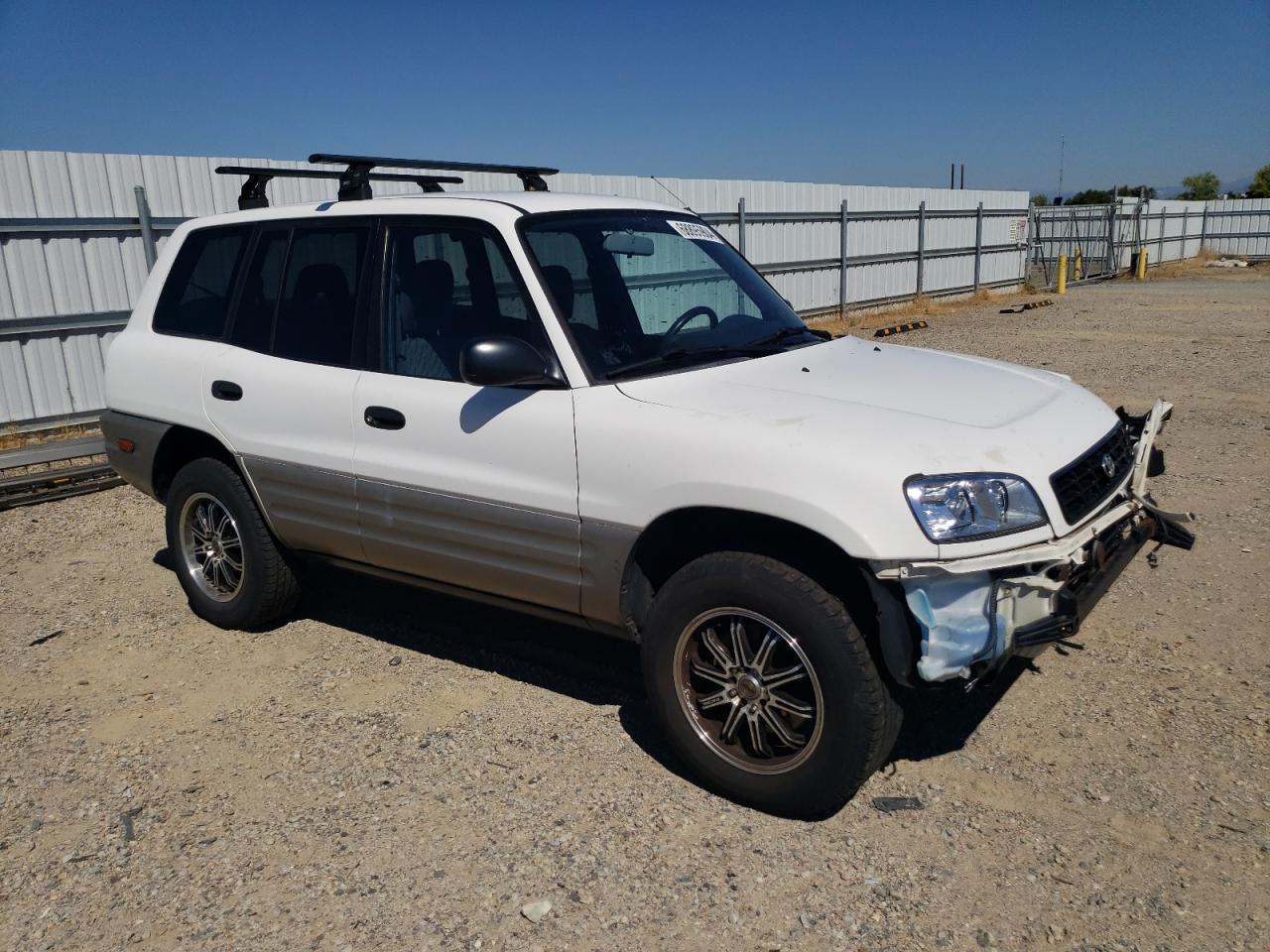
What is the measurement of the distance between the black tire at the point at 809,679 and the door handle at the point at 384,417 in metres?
1.32

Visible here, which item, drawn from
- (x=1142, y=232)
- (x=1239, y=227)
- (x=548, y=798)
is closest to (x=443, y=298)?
(x=548, y=798)

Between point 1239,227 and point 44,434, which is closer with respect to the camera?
point 44,434

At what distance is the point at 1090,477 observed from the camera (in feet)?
11.5

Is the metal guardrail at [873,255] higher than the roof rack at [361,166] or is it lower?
lower

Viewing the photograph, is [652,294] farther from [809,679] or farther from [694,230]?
[809,679]

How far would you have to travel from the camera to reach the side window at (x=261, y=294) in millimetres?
4723

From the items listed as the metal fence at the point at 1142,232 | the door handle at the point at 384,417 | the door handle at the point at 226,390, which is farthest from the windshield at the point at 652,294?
the metal fence at the point at 1142,232

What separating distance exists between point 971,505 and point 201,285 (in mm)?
3810

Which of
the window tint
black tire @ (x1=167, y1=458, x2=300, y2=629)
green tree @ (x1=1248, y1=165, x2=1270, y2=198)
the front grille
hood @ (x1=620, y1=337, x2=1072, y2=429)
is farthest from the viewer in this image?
green tree @ (x1=1248, y1=165, x2=1270, y2=198)

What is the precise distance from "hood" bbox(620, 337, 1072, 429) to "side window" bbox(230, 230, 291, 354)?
1.95m

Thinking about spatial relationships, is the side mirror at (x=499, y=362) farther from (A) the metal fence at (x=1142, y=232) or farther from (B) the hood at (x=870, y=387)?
(A) the metal fence at (x=1142, y=232)

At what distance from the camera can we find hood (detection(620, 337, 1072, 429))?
3498 millimetres

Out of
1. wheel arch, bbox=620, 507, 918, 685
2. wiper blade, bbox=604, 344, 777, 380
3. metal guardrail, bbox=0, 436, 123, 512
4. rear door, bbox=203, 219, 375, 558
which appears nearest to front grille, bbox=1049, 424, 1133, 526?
wheel arch, bbox=620, 507, 918, 685

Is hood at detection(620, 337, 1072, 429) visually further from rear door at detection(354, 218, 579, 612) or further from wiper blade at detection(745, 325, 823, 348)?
rear door at detection(354, 218, 579, 612)
